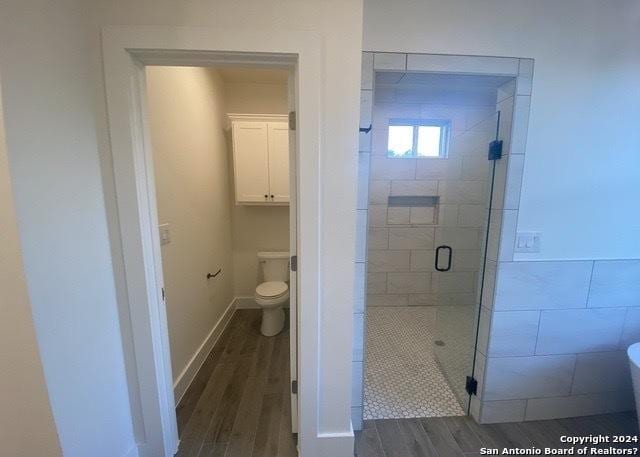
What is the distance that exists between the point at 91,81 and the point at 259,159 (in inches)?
66.8

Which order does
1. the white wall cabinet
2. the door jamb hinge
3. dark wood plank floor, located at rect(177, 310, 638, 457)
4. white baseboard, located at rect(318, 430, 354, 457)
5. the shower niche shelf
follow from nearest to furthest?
the door jamb hinge → white baseboard, located at rect(318, 430, 354, 457) → dark wood plank floor, located at rect(177, 310, 638, 457) → the white wall cabinet → the shower niche shelf

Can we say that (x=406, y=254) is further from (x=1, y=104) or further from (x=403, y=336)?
(x=1, y=104)

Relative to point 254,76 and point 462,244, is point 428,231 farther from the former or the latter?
point 254,76

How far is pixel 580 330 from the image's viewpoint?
4.90 ft

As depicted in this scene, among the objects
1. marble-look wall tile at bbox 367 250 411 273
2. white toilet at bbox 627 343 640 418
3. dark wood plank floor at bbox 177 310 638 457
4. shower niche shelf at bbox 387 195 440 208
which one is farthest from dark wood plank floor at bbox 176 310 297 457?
shower niche shelf at bbox 387 195 440 208

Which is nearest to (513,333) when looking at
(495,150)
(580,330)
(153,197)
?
(580,330)

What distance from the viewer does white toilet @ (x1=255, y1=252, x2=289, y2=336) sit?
236 centimetres

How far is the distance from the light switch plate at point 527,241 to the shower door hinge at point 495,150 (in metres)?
0.47

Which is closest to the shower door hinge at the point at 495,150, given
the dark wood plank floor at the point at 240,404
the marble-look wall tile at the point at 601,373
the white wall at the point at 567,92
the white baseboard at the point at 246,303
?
the white wall at the point at 567,92

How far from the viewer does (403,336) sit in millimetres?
2516

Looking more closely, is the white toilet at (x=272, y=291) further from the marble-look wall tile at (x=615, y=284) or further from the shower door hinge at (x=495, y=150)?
the marble-look wall tile at (x=615, y=284)

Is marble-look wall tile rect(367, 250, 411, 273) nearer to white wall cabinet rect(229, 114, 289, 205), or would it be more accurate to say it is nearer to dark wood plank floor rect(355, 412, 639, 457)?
white wall cabinet rect(229, 114, 289, 205)

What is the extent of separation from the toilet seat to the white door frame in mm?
1103

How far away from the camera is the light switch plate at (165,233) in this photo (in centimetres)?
157
